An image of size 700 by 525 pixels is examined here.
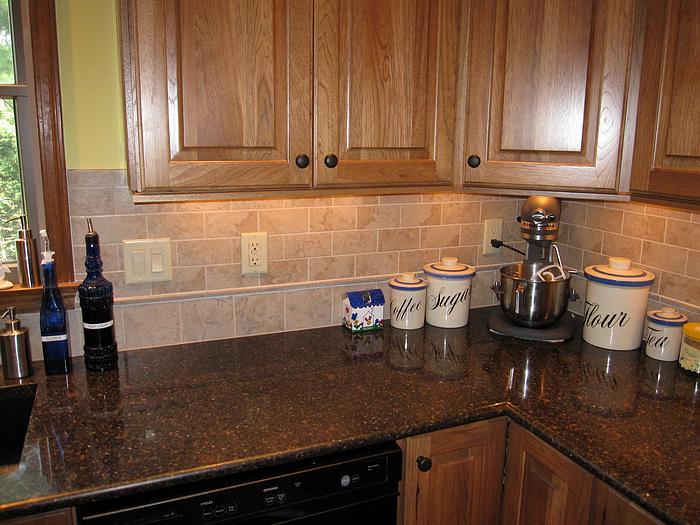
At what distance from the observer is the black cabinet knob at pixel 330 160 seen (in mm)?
1509

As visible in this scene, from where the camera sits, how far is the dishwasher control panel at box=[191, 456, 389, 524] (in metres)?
1.21

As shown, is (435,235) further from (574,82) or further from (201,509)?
(201,509)

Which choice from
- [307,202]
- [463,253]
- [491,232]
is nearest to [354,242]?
[307,202]

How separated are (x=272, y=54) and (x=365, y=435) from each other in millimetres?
871

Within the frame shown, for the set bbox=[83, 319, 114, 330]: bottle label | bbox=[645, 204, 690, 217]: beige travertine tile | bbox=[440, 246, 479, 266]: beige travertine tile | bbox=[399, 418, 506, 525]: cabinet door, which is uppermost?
bbox=[645, 204, 690, 217]: beige travertine tile

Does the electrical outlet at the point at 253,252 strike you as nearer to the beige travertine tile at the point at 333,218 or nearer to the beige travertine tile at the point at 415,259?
the beige travertine tile at the point at 333,218

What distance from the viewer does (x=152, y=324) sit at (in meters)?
1.76

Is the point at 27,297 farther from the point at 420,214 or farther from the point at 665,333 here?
the point at 665,333

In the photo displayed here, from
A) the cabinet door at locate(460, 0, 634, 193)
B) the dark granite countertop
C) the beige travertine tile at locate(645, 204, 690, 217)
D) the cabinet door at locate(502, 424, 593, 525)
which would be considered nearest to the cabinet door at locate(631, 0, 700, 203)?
the cabinet door at locate(460, 0, 634, 193)

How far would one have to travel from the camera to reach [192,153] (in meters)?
→ 1.39

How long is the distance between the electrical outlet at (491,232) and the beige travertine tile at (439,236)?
0.11m

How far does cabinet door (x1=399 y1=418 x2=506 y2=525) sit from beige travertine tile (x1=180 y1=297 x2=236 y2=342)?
0.71 meters

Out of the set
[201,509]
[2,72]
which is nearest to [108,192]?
[2,72]

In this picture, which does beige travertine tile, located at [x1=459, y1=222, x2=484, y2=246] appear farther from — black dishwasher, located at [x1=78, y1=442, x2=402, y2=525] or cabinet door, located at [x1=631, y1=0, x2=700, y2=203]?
black dishwasher, located at [x1=78, y1=442, x2=402, y2=525]
